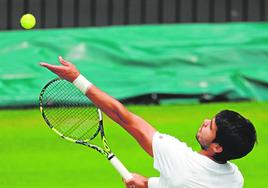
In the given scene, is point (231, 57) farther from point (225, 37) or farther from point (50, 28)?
point (50, 28)

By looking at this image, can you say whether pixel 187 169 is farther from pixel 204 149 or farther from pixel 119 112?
pixel 119 112

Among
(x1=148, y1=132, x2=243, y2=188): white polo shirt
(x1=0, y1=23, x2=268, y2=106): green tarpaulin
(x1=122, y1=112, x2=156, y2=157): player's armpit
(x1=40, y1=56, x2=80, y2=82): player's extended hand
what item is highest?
(x1=40, y1=56, x2=80, y2=82): player's extended hand

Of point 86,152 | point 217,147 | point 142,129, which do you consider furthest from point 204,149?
point 86,152

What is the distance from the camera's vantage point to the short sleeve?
614 centimetres

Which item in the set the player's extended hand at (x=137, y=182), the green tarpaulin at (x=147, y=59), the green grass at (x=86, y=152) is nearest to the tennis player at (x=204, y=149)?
the player's extended hand at (x=137, y=182)

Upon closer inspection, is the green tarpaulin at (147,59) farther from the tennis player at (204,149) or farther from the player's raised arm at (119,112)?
the tennis player at (204,149)

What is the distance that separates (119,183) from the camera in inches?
385

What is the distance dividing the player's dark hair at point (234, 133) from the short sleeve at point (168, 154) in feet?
0.78

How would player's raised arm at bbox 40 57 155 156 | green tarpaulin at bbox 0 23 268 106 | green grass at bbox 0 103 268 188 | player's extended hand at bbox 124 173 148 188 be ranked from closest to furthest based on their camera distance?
player's raised arm at bbox 40 57 155 156, player's extended hand at bbox 124 173 148 188, green grass at bbox 0 103 268 188, green tarpaulin at bbox 0 23 268 106

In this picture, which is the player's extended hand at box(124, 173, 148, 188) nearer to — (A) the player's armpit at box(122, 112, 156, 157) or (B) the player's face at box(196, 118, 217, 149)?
(A) the player's armpit at box(122, 112, 156, 157)

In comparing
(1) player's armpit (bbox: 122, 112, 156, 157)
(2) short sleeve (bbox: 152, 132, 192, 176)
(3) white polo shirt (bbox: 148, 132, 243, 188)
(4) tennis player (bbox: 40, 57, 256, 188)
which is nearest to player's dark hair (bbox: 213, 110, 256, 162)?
(4) tennis player (bbox: 40, 57, 256, 188)

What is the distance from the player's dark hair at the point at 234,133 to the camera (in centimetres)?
609

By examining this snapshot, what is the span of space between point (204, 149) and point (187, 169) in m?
0.19

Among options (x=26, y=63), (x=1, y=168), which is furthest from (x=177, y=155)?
(x=26, y=63)
